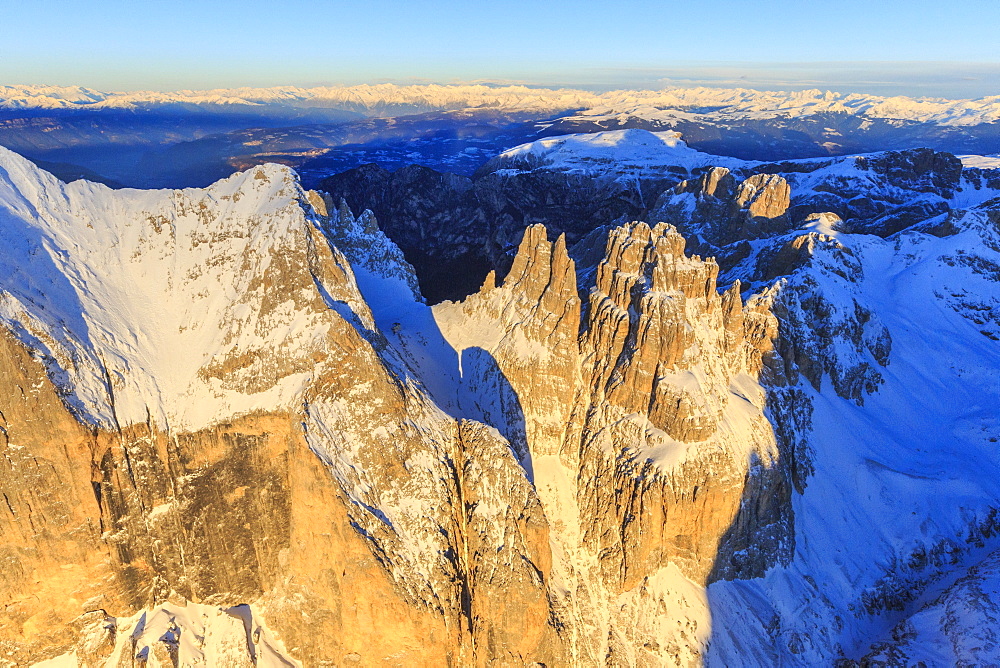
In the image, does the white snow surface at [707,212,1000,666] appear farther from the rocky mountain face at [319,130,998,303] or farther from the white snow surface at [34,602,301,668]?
the white snow surface at [34,602,301,668]

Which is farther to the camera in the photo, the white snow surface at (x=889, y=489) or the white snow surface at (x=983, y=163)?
the white snow surface at (x=983, y=163)

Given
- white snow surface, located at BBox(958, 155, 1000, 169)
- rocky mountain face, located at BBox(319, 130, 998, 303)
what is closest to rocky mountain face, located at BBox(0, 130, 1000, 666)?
rocky mountain face, located at BBox(319, 130, 998, 303)

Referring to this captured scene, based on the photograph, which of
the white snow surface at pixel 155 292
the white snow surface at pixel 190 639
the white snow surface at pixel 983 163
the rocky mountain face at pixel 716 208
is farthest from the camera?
the white snow surface at pixel 983 163

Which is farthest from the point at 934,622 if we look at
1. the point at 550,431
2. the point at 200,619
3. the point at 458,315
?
the point at 200,619

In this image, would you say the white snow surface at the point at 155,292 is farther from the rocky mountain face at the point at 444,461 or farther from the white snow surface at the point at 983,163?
the white snow surface at the point at 983,163

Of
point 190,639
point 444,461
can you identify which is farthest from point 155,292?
point 444,461

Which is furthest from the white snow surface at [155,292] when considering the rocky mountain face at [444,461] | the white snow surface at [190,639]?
the white snow surface at [190,639]
